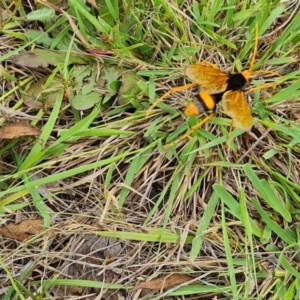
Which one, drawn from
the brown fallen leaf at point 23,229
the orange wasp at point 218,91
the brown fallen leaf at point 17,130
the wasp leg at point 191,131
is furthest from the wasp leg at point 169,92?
the brown fallen leaf at point 23,229

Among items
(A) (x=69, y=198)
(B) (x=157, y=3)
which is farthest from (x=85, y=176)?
(B) (x=157, y=3)

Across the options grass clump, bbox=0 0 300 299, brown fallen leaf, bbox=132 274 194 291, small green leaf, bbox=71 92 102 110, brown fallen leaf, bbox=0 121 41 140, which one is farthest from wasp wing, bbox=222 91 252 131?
brown fallen leaf, bbox=0 121 41 140

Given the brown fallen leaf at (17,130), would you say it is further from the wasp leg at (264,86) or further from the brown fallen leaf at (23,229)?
the wasp leg at (264,86)

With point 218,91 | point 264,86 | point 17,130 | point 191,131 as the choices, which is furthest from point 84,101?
point 264,86

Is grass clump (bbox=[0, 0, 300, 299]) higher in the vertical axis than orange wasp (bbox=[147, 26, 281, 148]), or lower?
lower

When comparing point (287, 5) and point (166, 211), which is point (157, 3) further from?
point (166, 211)

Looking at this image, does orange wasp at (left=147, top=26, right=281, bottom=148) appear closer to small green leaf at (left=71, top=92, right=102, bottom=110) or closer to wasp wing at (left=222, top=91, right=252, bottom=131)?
wasp wing at (left=222, top=91, right=252, bottom=131)

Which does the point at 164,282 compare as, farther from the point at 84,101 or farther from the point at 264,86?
the point at 264,86
